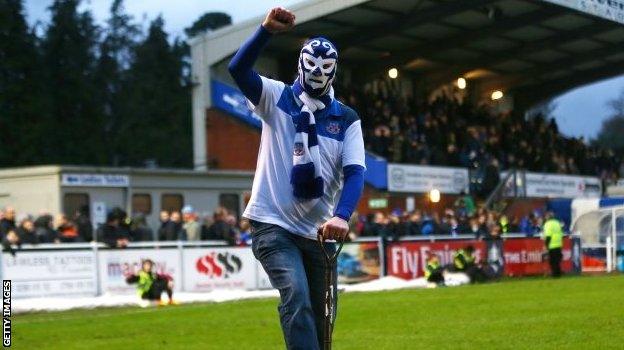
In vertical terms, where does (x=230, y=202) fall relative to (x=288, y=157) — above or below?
→ above

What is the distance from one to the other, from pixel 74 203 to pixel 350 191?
2310cm

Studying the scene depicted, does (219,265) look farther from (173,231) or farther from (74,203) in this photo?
(74,203)

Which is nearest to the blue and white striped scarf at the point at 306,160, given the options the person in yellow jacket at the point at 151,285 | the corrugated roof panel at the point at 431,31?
the person in yellow jacket at the point at 151,285

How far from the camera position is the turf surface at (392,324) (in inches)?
485

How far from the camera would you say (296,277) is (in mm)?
6746

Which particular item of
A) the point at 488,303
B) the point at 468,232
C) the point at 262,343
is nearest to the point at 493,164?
the point at 468,232

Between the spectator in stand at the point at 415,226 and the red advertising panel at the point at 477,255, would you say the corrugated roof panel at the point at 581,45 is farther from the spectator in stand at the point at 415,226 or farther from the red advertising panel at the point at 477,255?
the spectator in stand at the point at 415,226

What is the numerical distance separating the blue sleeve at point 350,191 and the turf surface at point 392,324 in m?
5.04

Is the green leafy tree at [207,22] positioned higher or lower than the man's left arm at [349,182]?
higher

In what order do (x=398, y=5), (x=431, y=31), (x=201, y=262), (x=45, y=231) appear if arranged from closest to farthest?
(x=45, y=231), (x=201, y=262), (x=398, y=5), (x=431, y=31)

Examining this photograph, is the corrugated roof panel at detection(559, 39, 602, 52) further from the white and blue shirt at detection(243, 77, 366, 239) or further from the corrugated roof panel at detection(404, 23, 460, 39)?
the white and blue shirt at detection(243, 77, 366, 239)

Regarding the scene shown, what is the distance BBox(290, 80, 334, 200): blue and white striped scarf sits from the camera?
6.75m

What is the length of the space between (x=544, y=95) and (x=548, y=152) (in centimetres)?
635

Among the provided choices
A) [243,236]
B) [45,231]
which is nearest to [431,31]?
[243,236]
